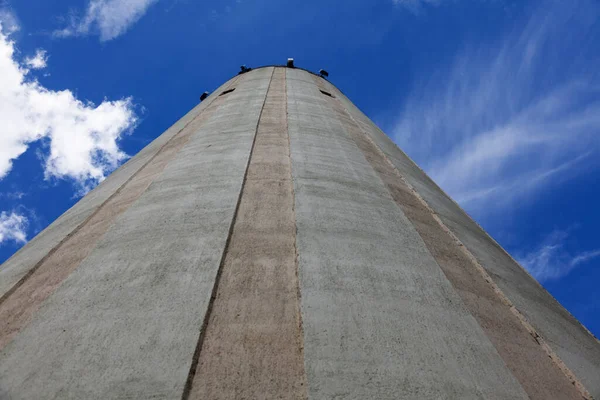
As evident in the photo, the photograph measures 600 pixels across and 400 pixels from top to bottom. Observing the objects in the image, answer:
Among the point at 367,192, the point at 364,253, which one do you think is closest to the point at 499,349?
the point at 364,253

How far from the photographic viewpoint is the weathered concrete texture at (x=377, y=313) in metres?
2.64

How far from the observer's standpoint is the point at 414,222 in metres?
4.77

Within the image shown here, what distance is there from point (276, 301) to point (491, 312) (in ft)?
5.23

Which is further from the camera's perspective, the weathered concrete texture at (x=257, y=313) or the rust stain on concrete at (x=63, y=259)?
the rust stain on concrete at (x=63, y=259)

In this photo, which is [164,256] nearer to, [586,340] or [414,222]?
[414,222]

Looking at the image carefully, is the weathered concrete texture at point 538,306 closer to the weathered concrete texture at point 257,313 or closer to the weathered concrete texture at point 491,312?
the weathered concrete texture at point 491,312

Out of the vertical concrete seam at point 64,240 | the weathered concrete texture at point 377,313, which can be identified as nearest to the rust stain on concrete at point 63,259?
the vertical concrete seam at point 64,240

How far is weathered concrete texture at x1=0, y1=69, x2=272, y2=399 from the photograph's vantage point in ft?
8.26

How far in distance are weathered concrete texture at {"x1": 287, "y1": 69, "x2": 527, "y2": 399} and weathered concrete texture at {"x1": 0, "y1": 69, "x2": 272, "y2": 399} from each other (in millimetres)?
681

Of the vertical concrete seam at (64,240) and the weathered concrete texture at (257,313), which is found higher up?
the vertical concrete seam at (64,240)

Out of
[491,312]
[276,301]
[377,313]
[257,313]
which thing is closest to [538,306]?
[491,312]

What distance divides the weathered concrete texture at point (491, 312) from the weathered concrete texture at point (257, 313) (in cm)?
126

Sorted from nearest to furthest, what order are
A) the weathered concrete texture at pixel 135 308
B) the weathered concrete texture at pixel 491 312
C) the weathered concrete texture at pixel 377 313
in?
1. the weathered concrete texture at pixel 135 308
2. the weathered concrete texture at pixel 377 313
3. the weathered concrete texture at pixel 491 312

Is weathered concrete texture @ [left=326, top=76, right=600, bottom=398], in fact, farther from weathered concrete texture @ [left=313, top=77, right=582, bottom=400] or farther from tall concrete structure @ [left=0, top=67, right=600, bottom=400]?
weathered concrete texture @ [left=313, top=77, right=582, bottom=400]
